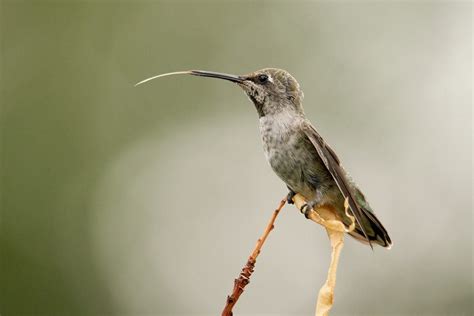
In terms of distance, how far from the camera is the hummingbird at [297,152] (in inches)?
182

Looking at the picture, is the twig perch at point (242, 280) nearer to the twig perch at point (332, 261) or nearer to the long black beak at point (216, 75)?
the twig perch at point (332, 261)

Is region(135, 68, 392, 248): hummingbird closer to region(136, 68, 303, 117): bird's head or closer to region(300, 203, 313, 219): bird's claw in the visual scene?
region(136, 68, 303, 117): bird's head

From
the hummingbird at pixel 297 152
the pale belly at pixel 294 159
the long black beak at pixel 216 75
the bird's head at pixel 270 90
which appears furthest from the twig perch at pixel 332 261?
the bird's head at pixel 270 90

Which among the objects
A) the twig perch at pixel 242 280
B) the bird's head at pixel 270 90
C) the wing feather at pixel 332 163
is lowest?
the twig perch at pixel 242 280

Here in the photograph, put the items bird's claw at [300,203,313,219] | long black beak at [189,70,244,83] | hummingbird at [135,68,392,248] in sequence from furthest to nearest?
hummingbird at [135,68,392,248] < long black beak at [189,70,244,83] < bird's claw at [300,203,313,219]

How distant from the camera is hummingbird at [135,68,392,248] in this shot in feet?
15.2

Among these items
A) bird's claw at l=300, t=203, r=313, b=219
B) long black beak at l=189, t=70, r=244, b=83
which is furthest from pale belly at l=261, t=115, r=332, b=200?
bird's claw at l=300, t=203, r=313, b=219

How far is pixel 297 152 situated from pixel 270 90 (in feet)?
2.52

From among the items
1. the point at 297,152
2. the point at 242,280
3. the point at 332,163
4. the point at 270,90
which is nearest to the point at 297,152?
the point at 297,152

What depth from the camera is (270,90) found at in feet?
18.4

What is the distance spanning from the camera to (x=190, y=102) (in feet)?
48.5

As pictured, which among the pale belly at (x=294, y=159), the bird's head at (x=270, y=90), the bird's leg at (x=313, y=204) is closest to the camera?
the bird's leg at (x=313, y=204)

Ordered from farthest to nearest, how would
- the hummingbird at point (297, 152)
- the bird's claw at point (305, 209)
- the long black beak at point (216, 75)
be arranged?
the hummingbird at point (297, 152), the long black beak at point (216, 75), the bird's claw at point (305, 209)

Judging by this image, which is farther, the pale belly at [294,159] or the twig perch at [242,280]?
the pale belly at [294,159]
